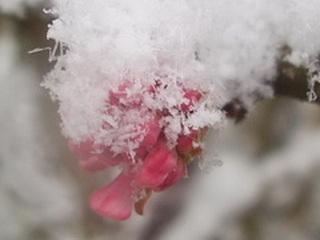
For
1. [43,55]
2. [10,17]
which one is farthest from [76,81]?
[43,55]

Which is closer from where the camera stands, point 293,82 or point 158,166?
point 158,166

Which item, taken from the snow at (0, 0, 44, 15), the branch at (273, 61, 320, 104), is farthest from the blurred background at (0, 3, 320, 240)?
the branch at (273, 61, 320, 104)

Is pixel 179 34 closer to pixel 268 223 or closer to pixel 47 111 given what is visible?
pixel 47 111

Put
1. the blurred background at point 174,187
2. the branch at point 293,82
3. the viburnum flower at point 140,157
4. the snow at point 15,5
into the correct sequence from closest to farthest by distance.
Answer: the viburnum flower at point 140,157
the branch at point 293,82
the snow at point 15,5
the blurred background at point 174,187

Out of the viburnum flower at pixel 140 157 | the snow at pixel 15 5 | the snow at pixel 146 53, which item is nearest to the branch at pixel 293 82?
the snow at pixel 146 53

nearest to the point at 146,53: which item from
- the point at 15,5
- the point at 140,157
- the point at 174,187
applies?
the point at 140,157

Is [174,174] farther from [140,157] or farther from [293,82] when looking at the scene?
[293,82]

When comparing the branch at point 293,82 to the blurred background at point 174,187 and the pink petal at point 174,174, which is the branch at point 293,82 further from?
the blurred background at point 174,187
